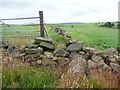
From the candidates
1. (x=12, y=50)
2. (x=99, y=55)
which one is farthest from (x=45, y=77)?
(x=12, y=50)

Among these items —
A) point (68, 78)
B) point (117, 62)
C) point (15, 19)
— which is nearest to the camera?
point (68, 78)

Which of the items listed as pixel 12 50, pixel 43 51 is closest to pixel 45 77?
pixel 43 51

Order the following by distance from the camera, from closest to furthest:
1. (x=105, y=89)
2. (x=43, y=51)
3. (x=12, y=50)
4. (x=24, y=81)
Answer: (x=105, y=89)
(x=24, y=81)
(x=43, y=51)
(x=12, y=50)

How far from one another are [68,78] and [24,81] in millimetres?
1192

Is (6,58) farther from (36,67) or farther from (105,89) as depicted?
(105,89)

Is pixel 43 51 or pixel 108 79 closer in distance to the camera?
pixel 108 79

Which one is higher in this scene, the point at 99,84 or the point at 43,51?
the point at 43,51

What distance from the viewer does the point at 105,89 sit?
12.9 ft

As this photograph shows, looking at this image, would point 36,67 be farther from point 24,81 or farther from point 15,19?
point 15,19

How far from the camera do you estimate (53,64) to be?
17.4 ft

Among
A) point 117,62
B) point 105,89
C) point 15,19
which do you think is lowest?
point 105,89

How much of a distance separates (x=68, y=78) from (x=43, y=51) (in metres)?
1.93

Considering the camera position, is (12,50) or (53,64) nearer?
(53,64)

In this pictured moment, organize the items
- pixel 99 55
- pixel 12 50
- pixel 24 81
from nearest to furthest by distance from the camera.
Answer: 1. pixel 24 81
2. pixel 99 55
3. pixel 12 50
